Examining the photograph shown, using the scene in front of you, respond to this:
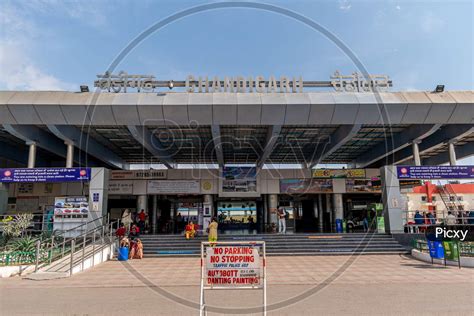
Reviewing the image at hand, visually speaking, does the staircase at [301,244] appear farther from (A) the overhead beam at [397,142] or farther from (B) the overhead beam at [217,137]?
(A) the overhead beam at [397,142]

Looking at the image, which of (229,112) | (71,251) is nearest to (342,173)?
(229,112)

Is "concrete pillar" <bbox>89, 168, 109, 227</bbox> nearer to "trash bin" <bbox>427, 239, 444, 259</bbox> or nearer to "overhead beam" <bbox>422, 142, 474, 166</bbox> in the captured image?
"trash bin" <bbox>427, 239, 444, 259</bbox>

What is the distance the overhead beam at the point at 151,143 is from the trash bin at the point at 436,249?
1407 centimetres

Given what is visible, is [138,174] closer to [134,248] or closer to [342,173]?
[134,248]

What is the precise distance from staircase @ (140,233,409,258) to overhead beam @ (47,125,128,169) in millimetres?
7320

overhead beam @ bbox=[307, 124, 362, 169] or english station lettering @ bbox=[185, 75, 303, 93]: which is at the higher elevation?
english station lettering @ bbox=[185, 75, 303, 93]

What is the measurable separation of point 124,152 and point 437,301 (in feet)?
74.9

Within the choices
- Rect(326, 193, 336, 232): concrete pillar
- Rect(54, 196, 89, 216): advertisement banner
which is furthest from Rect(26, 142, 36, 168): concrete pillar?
Rect(326, 193, 336, 232): concrete pillar

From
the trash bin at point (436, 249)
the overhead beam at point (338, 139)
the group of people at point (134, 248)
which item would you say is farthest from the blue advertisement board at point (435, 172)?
the group of people at point (134, 248)

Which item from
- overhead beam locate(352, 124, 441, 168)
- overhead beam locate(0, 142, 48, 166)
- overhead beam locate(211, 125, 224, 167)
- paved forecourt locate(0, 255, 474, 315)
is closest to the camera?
paved forecourt locate(0, 255, 474, 315)

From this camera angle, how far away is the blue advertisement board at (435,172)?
54.6 ft

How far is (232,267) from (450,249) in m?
9.06

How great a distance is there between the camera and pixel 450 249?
1102cm

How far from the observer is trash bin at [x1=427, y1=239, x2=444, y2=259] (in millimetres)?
11255
